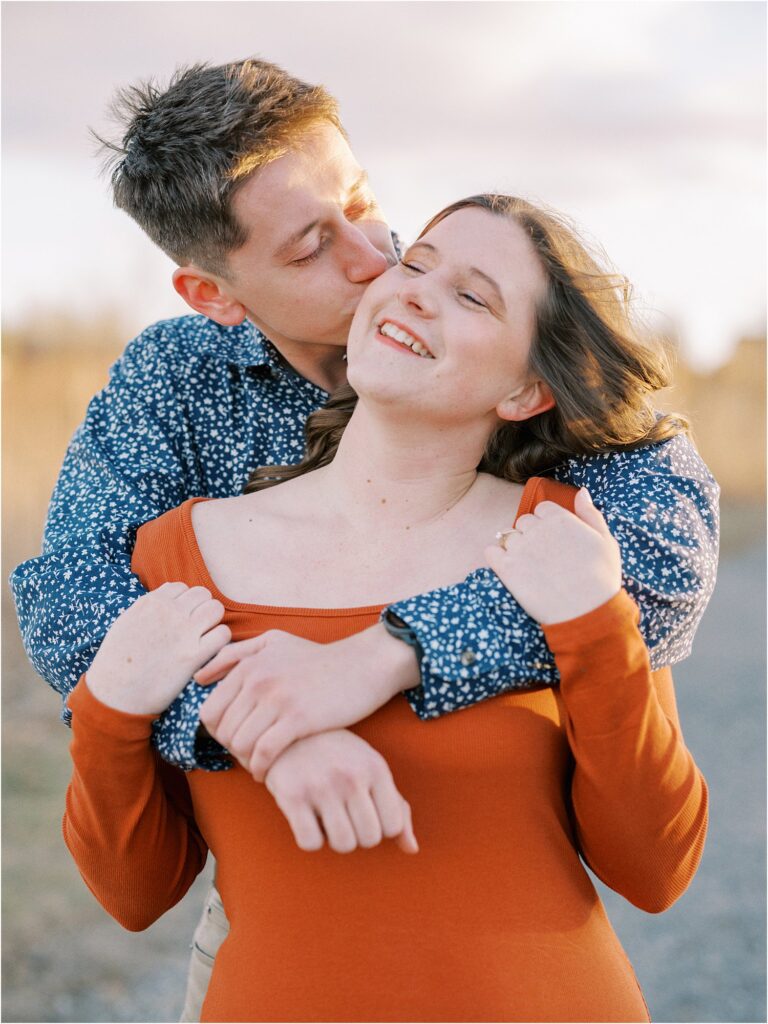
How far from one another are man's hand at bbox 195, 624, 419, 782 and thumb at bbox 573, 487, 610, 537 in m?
0.39

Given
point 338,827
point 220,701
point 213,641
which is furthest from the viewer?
point 213,641

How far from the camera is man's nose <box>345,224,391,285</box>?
8.18ft

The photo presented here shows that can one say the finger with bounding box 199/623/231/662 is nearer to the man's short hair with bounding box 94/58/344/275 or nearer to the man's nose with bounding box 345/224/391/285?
the man's nose with bounding box 345/224/391/285

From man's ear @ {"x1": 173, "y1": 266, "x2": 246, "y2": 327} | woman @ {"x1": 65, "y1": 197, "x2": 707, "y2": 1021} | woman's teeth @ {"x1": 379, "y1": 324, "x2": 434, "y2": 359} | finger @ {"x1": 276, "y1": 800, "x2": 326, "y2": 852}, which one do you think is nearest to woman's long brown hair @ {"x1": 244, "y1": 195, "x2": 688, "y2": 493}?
woman @ {"x1": 65, "y1": 197, "x2": 707, "y2": 1021}

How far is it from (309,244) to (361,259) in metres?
0.13

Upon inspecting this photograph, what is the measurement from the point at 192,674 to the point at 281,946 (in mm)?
465

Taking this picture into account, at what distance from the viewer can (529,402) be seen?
225 centimetres

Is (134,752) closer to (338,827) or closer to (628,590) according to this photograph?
(338,827)

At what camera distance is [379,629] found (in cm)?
185

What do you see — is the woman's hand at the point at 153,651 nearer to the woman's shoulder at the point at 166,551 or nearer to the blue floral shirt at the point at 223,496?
the blue floral shirt at the point at 223,496

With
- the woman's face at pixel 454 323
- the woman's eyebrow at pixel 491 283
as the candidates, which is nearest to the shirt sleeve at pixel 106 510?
the woman's face at pixel 454 323

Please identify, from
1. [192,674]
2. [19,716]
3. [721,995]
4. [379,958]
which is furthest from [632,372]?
[19,716]

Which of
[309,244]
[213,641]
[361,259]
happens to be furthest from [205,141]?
[213,641]

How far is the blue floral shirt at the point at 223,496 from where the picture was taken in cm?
182
